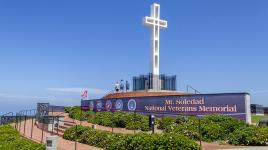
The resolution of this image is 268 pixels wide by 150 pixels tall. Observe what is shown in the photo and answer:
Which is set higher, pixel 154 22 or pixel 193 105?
pixel 154 22

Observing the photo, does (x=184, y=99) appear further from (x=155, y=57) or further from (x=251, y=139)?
(x=155, y=57)

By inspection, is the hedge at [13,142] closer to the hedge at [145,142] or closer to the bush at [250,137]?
the hedge at [145,142]

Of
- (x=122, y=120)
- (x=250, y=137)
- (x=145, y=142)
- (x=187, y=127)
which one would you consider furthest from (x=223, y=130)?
(x=122, y=120)

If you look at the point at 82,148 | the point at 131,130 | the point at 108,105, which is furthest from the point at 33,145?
the point at 108,105

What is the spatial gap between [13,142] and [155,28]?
77.2 ft

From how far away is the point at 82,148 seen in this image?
18.2 metres

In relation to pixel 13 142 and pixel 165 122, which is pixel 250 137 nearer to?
pixel 165 122

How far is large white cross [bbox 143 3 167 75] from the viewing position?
39562 millimetres

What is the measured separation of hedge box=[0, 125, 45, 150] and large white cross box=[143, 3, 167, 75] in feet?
59.2

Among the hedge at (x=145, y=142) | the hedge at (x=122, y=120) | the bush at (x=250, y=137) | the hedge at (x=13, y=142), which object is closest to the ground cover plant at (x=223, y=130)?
the bush at (x=250, y=137)

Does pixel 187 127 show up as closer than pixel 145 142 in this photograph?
No

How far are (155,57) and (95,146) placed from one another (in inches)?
872

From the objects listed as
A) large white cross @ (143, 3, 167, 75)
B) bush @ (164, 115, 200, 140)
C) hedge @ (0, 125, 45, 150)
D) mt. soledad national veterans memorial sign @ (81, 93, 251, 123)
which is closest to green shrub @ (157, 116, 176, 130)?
bush @ (164, 115, 200, 140)

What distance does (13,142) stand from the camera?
2161 cm
